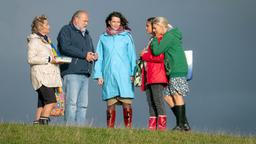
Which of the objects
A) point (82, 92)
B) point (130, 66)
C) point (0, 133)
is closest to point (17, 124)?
point (0, 133)

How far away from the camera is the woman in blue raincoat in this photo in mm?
14547

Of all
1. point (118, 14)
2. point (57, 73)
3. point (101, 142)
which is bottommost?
point (101, 142)

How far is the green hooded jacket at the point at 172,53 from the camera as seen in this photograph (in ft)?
46.1

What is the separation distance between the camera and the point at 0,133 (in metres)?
11.7

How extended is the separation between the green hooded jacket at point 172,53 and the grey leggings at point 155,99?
412 mm

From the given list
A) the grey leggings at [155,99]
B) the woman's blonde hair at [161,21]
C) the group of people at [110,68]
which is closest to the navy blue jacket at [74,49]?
the group of people at [110,68]

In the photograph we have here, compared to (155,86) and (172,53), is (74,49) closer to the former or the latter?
(155,86)

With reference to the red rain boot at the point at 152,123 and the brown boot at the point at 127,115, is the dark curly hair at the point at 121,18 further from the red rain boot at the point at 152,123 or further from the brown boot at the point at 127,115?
the red rain boot at the point at 152,123

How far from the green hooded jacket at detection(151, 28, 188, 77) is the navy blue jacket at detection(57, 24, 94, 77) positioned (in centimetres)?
168

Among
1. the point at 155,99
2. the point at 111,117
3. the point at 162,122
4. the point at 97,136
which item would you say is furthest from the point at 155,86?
the point at 97,136

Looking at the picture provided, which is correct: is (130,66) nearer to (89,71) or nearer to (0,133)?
(89,71)

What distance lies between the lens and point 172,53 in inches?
561

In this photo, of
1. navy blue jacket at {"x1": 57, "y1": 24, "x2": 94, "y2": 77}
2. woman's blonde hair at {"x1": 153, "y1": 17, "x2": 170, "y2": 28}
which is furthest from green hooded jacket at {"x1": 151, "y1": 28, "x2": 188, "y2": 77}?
navy blue jacket at {"x1": 57, "y1": 24, "x2": 94, "y2": 77}

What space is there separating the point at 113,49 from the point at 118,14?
853mm
